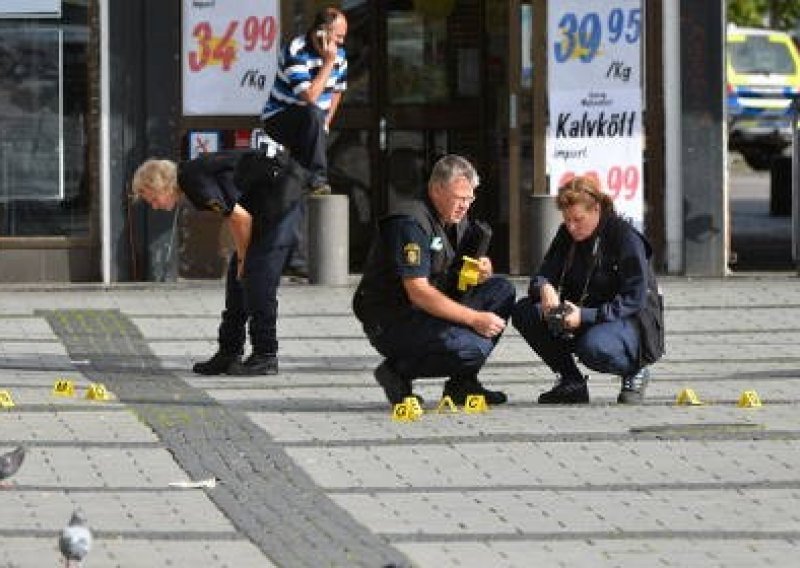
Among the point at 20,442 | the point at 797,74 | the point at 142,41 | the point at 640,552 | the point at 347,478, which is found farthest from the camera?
the point at 797,74

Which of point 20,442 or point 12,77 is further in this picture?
point 12,77

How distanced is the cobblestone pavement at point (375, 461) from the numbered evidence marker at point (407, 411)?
8 cm

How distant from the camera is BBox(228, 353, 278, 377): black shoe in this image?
1391 centimetres

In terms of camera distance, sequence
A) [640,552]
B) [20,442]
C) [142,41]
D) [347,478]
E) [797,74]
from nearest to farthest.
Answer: [640,552] → [347,478] → [20,442] → [142,41] → [797,74]

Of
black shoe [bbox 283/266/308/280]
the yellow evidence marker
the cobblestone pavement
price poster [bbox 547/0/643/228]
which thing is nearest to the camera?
the cobblestone pavement

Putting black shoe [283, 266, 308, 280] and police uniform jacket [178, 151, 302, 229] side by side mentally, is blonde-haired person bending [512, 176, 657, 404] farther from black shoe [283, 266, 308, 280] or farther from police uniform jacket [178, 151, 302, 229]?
black shoe [283, 266, 308, 280]

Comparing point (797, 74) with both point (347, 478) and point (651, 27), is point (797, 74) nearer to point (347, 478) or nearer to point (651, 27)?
point (651, 27)

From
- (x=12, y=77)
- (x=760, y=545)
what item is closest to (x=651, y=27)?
(x=12, y=77)

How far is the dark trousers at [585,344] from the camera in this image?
1238cm

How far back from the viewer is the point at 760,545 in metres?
8.98

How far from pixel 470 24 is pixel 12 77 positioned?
348 cm

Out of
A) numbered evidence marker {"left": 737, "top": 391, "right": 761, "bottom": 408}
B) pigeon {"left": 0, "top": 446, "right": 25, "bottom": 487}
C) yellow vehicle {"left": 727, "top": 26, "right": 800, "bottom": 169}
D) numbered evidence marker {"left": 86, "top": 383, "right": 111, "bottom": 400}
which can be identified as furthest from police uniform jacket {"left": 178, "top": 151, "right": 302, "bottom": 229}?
yellow vehicle {"left": 727, "top": 26, "right": 800, "bottom": 169}

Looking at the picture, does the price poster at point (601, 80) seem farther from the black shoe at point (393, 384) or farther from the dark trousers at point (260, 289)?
the black shoe at point (393, 384)

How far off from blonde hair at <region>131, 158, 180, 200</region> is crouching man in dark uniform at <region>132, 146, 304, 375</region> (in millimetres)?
90
